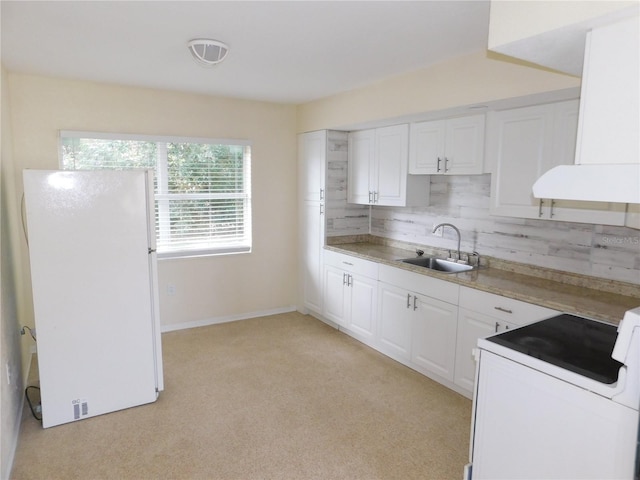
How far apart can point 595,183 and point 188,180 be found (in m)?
3.74

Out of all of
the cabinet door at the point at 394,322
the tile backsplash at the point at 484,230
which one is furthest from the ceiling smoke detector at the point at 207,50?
the cabinet door at the point at 394,322

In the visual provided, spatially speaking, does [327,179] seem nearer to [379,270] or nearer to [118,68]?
[379,270]

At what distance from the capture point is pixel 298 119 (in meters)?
4.89

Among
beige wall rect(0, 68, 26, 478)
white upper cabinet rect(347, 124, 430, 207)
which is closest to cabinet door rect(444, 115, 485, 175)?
white upper cabinet rect(347, 124, 430, 207)

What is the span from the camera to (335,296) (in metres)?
4.47

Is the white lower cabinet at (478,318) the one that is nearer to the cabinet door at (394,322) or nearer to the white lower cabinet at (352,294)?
the cabinet door at (394,322)

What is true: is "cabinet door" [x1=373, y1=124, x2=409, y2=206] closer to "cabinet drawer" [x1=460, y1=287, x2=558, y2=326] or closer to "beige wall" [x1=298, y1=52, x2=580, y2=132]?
"beige wall" [x1=298, y1=52, x2=580, y2=132]

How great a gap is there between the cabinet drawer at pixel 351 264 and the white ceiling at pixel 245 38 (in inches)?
63.1

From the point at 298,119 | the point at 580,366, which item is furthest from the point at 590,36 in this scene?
the point at 298,119

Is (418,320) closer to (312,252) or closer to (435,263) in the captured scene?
(435,263)

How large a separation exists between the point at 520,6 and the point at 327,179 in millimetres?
2980

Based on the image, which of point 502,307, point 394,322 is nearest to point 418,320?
point 394,322

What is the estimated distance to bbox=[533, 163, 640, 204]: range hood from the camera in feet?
4.58

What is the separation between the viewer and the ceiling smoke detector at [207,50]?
263cm
